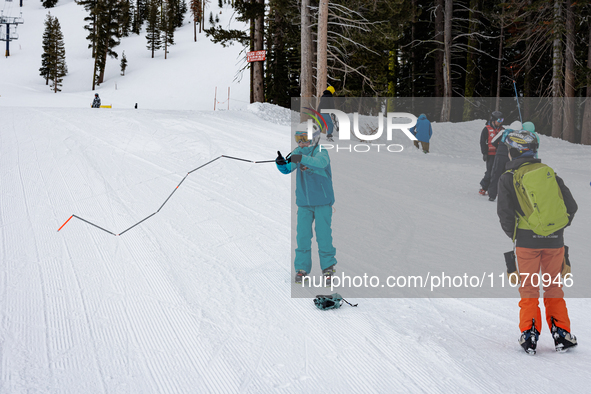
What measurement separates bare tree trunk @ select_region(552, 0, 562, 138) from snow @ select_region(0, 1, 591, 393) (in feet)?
22.5

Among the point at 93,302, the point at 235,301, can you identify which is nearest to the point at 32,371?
the point at 93,302

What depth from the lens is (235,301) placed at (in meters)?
4.80

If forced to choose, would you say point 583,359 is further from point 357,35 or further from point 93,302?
point 357,35

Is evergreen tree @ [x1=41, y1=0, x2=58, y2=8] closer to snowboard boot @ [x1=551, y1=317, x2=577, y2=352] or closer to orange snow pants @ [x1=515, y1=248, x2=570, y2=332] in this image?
orange snow pants @ [x1=515, y1=248, x2=570, y2=332]

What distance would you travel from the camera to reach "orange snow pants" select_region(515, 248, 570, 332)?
379cm

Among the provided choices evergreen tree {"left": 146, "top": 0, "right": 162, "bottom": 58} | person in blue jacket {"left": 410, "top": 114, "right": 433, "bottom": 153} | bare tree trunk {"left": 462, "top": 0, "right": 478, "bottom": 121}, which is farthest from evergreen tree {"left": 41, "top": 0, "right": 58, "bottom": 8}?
person in blue jacket {"left": 410, "top": 114, "right": 433, "bottom": 153}

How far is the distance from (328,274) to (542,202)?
243 centimetres

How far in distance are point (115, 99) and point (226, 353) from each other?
140 ft

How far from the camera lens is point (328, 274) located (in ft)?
17.2

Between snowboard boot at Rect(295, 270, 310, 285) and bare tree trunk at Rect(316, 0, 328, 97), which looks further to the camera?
bare tree trunk at Rect(316, 0, 328, 97)

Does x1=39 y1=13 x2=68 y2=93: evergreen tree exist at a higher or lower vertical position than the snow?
higher

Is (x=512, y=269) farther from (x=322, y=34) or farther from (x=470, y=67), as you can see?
(x=470, y=67)

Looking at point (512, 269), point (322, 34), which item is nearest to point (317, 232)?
point (512, 269)

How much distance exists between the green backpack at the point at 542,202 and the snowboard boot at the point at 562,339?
0.84 meters
